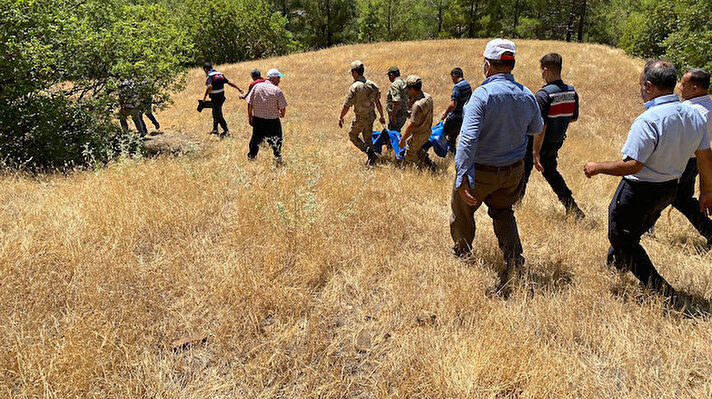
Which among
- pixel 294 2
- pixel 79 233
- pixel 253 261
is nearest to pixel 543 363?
pixel 253 261

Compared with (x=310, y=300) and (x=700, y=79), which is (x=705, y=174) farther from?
(x=310, y=300)

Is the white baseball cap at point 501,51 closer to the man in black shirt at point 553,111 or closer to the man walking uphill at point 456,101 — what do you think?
the man in black shirt at point 553,111

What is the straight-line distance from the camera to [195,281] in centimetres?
305

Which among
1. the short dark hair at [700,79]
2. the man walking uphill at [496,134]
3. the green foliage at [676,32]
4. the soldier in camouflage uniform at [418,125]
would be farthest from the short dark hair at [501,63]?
the green foliage at [676,32]

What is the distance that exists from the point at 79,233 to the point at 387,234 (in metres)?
2.94

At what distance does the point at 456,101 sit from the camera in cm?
652

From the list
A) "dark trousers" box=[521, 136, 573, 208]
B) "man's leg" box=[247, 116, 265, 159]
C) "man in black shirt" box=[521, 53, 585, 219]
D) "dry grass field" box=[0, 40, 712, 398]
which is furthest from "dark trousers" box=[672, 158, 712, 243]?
"man's leg" box=[247, 116, 265, 159]

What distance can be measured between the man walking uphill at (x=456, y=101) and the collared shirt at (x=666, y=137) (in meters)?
3.81

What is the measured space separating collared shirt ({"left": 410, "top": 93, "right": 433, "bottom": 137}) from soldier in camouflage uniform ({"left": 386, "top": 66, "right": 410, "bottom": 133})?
1097 millimetres

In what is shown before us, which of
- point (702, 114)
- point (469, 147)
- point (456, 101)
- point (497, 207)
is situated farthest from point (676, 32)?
point (469, 147)

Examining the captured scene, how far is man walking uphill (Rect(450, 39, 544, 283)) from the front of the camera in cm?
288

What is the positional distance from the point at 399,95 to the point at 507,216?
4.74 m

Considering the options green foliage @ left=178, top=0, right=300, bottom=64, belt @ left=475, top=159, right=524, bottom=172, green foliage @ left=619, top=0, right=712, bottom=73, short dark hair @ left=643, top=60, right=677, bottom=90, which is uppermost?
green foliage @ left=178, top=0, right=300, bottom=64

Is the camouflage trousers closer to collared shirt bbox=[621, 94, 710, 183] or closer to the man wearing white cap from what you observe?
the man wearing white cap
